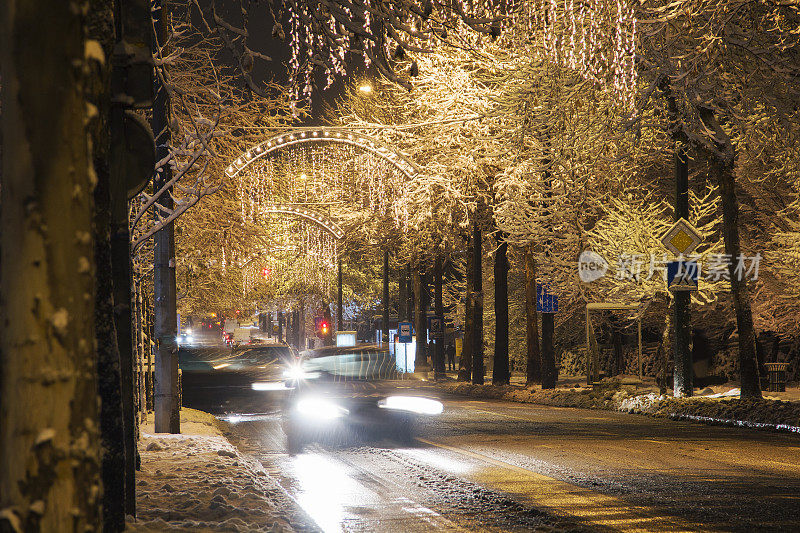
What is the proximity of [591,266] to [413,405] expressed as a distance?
54.8 ft

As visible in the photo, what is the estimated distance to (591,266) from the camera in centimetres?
3175

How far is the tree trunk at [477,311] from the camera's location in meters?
37.8

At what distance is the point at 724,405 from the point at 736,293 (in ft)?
9.97

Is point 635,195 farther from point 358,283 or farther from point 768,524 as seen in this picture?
point 358,283

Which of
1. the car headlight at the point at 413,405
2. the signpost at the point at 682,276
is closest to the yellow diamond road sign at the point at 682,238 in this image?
the signpost at the point at 682,276

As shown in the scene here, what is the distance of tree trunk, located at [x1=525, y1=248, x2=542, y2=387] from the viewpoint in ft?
107

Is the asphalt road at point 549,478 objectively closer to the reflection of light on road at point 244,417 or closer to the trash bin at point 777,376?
the reflection of light on road at point 244,417

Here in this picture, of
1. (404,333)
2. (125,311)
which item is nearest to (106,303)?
(125,311)

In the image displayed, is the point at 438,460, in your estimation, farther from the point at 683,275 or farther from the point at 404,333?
the point at 404,333

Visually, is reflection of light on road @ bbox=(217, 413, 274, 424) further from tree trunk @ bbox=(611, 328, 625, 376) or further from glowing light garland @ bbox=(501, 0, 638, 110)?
tree trunk @ bbox=(611, 328, 625, 376)

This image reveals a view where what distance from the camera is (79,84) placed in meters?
4.06

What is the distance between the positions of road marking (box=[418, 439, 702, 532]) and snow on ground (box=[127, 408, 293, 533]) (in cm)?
270

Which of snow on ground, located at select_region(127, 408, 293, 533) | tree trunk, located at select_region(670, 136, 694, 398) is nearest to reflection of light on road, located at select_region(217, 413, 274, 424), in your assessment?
snow on ground, located at select_region(127, 408, 293, 533)

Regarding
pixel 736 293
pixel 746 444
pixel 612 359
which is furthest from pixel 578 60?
pixel 612 359
